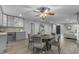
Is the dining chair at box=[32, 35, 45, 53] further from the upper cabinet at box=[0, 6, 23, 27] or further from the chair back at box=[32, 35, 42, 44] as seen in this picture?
the upper cabinet at box=[0, 6, 23, 27]

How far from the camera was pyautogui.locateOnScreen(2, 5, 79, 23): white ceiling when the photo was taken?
9.73ft

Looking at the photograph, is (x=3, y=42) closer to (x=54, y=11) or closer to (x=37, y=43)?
(x=37, y=43)

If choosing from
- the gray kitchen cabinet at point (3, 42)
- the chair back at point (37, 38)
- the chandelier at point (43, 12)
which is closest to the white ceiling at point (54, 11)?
the chandelier at point (43, 12)

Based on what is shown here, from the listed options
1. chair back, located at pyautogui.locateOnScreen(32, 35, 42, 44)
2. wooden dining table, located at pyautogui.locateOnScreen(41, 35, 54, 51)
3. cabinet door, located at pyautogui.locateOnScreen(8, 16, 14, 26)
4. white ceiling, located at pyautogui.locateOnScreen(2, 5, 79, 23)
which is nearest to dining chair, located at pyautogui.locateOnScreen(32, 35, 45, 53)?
chair back, located at pyautogui.locateOnScreen(32, 35, 42, 44)

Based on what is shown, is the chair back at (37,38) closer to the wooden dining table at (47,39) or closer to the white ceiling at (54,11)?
the wooden dining table at (47,39)

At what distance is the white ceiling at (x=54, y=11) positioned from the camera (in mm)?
2965

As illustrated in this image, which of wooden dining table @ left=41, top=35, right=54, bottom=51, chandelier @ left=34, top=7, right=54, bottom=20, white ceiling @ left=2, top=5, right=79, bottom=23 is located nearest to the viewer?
white ceiling @ left=2, top=5, right=79, bottom=23
